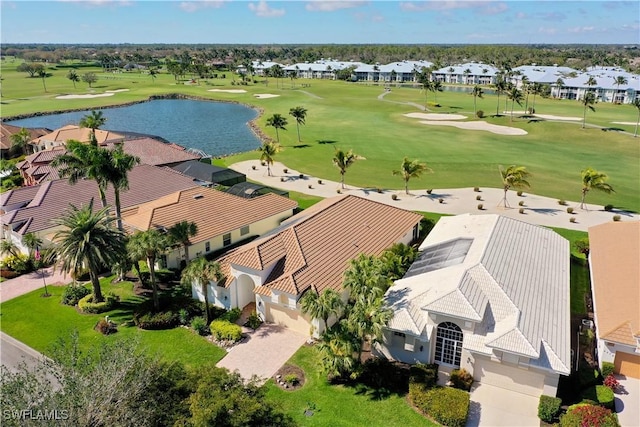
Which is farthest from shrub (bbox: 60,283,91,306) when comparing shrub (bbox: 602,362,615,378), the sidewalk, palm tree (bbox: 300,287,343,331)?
shrub (bbox: 602,362,615,378)

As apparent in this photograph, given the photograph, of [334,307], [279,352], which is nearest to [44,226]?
[279,352]

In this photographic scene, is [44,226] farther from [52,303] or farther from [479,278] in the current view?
[479,278]

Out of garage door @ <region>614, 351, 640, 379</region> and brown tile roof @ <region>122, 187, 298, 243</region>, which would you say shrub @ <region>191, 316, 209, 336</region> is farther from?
garage door @ <region>614, 351, 640, 379</region>

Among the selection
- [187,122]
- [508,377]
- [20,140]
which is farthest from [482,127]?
[20,140]

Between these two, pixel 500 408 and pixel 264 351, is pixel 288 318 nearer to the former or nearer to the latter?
pixel 264 351

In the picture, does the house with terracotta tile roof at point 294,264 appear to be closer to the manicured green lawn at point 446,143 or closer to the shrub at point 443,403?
the shrub at point 443,403

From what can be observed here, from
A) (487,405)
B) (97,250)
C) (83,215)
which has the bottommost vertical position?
(487,405)

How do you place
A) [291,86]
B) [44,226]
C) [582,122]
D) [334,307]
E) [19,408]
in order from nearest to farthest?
1. [19,408]
2. [334,307]
3. [44,226]
4. [582,122]
5. [291,86]
